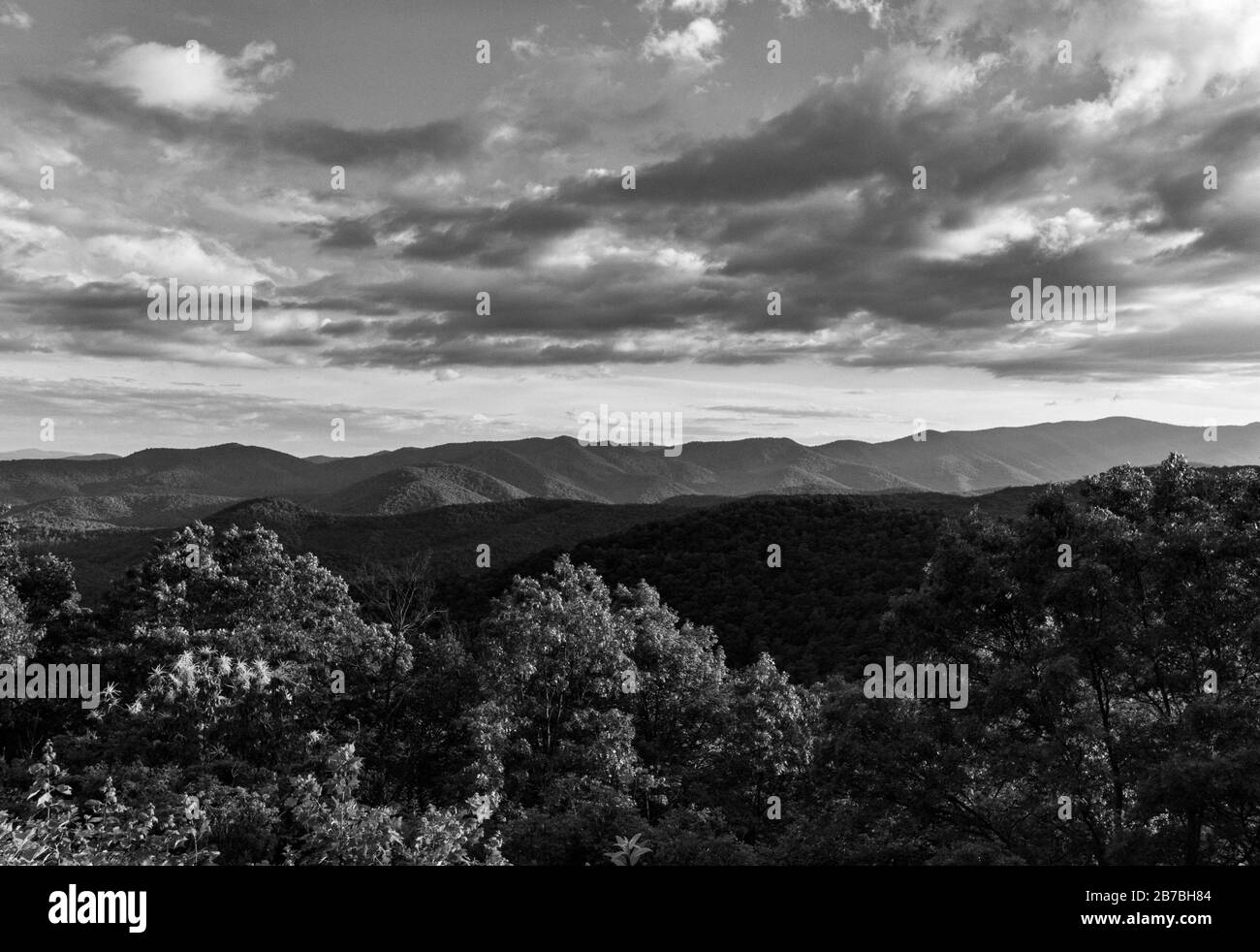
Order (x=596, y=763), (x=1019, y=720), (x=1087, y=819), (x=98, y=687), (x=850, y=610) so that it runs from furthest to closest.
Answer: (x=850, y=610) < (x=98, y=687) < (x=596, y=763) < (x=1019, y=720) < (x=1087, y=819)

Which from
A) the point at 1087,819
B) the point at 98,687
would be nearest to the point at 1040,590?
the point at 1087,819

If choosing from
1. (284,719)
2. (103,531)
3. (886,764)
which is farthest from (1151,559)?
(103,531)

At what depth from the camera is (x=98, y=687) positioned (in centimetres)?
2439

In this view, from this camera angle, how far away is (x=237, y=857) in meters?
11.4

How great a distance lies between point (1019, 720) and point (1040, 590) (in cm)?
284

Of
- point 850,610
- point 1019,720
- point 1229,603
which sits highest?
point 1229,603

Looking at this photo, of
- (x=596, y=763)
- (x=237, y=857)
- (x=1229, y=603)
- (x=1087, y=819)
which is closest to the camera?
(x=237, y=857)

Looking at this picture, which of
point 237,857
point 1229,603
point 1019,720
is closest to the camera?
point 237,857

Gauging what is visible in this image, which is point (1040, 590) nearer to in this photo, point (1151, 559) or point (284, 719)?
point (1151, 559)

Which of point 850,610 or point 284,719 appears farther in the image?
point 850,610

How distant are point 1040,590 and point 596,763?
11999 millimetres
